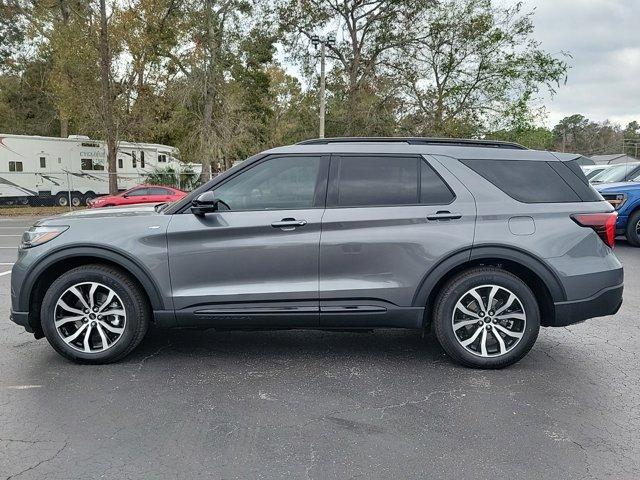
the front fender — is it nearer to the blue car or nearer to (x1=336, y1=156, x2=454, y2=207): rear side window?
(x1=336, y1=156, x2=454, y2=207): rear side window

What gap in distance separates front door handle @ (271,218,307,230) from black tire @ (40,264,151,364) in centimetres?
127

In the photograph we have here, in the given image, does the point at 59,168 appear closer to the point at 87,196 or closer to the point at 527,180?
the point at 87,196

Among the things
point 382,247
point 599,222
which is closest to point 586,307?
point 599,222

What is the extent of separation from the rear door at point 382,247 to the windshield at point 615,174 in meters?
9.52

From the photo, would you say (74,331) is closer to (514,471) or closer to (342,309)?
(342,309)

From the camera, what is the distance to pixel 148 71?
83.1 feet

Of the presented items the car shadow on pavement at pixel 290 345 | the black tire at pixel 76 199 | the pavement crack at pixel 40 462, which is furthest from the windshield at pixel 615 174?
the black tire at pixel 76 199

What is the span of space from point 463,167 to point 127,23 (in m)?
22.7

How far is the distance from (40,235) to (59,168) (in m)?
22.6

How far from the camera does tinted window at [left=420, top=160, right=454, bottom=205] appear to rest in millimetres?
3922

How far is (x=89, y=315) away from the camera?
13.0ft

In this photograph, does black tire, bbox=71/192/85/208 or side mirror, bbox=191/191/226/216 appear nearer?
side mirror, bbox=191/191/226/216

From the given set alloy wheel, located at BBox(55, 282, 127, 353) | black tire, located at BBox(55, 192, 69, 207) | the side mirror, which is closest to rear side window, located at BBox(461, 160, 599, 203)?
the side mirror

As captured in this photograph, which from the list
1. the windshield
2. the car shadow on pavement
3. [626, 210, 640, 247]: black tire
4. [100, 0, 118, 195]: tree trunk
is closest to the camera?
the car shadow on pavement
